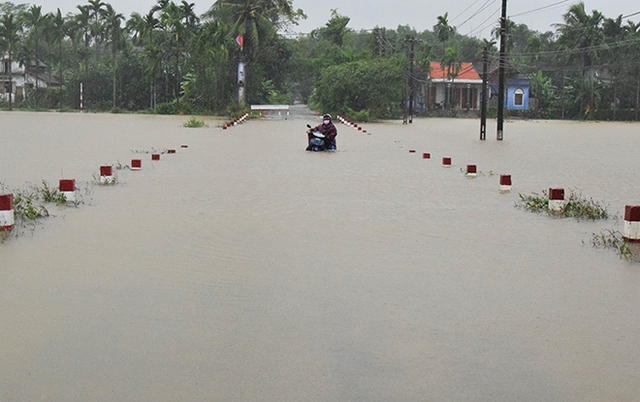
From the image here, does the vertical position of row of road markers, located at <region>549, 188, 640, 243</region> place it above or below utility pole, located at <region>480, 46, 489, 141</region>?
below

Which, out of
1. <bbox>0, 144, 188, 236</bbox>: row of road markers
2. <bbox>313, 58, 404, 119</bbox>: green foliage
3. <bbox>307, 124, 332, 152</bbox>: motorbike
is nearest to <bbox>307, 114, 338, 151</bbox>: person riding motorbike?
<bbox>307, 124, 332, 152</bbox>: motorbike

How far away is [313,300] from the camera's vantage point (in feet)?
22.9

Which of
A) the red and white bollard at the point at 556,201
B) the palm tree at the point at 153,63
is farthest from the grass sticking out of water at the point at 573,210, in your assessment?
the palm tree at the point at 153,63

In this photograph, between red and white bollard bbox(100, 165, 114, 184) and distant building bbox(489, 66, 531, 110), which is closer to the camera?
red and white bollard bbox(100, 165, 114, 184)

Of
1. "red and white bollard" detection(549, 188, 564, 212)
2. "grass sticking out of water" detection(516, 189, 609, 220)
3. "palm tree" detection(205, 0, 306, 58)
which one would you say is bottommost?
"grass sticking out of water" detection(516, 189, 609, 220)

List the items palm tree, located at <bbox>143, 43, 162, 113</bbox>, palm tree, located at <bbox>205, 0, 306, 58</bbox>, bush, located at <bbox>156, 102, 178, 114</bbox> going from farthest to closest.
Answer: bush, located at <bbox>156, 102, 178, 114</bbox> < palm tree, located at <bbox>143, 43, 162, 113</bbox> < palm tree, located at <bbox>205, 0, 306, 58</bbox>

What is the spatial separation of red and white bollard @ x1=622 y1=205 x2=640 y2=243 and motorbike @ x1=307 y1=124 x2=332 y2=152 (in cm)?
1566

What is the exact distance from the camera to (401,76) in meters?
56.6

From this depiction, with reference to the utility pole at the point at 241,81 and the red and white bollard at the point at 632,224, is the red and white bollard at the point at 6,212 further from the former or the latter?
the utility pole at the point at 241,81

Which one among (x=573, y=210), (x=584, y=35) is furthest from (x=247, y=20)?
(x=573, y=210)

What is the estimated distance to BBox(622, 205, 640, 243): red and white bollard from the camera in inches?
369

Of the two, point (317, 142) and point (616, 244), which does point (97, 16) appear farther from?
Result: point (616, 244)

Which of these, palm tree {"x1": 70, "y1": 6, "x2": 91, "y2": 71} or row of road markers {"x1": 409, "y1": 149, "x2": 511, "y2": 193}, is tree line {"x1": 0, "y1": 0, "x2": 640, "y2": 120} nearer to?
palm tree {"x1": 70, "y1": 6, "x2": 91, "y2": 71}

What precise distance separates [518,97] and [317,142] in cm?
5977
